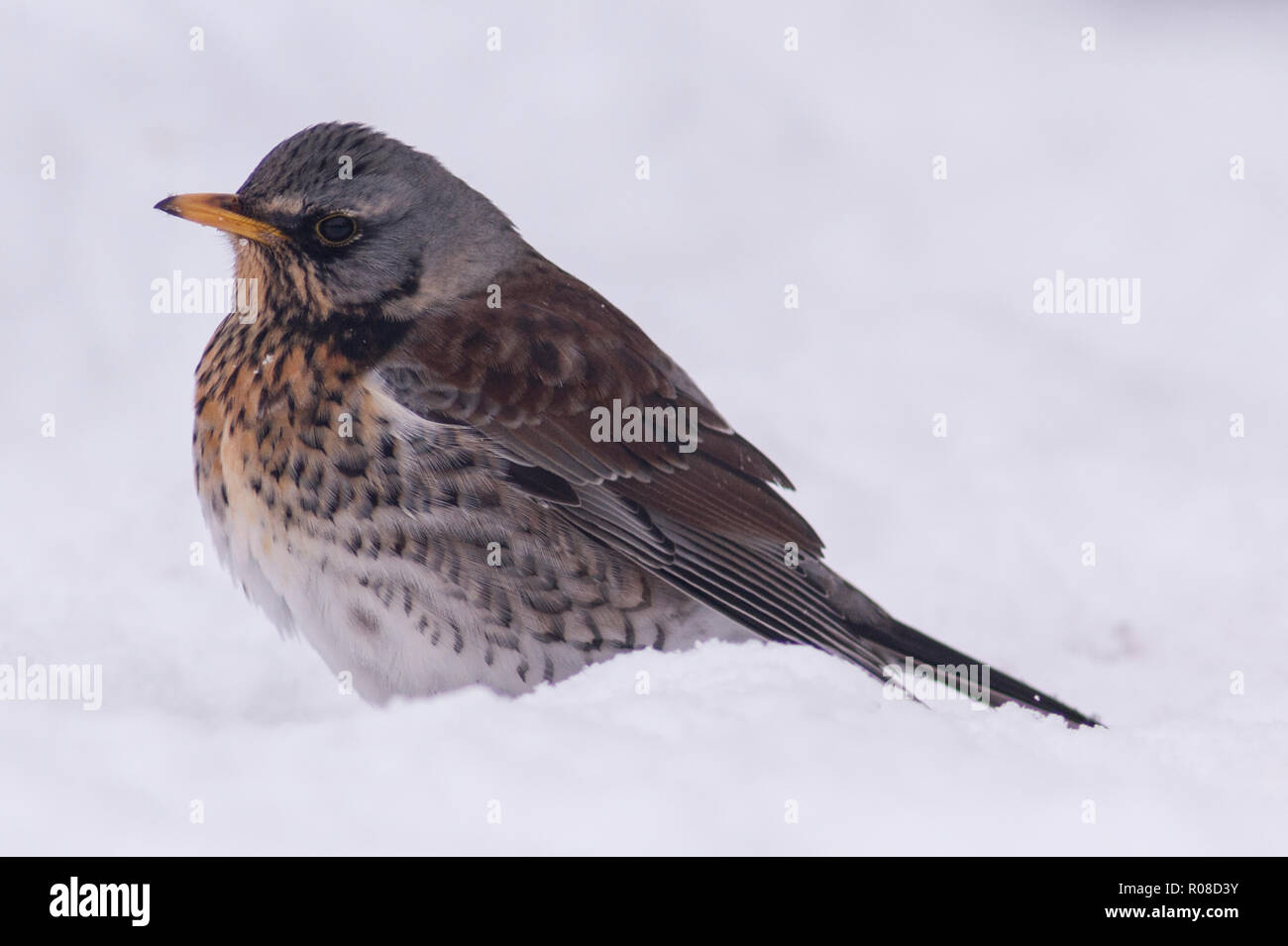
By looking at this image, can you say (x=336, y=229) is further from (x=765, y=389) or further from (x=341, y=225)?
(x=765, y=389)

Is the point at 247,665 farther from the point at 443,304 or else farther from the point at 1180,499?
the point at 1180,499

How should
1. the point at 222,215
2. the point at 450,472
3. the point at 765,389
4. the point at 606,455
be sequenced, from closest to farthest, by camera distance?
the point at 450,472 < the point at 222,215 < the point at 606,455 < the point at 765,389

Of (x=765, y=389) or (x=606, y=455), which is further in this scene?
(x=765, y=389)

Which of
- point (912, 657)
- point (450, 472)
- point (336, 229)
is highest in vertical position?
point (336, 229)

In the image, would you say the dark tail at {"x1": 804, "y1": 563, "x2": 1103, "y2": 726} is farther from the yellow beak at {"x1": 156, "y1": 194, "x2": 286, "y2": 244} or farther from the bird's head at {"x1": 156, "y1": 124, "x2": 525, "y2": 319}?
the yellow beak at {"x1": 156, "y1": 194, "x2": 286, "y2": 244}

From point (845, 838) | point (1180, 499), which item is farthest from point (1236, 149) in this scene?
point (845, 838)

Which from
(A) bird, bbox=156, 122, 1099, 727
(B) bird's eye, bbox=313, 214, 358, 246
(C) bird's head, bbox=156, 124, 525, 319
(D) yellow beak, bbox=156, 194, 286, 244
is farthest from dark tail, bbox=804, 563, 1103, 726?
(D) yellow beak, bbox=156, 194, 286, 244

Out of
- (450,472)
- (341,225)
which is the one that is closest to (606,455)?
(450,472)
